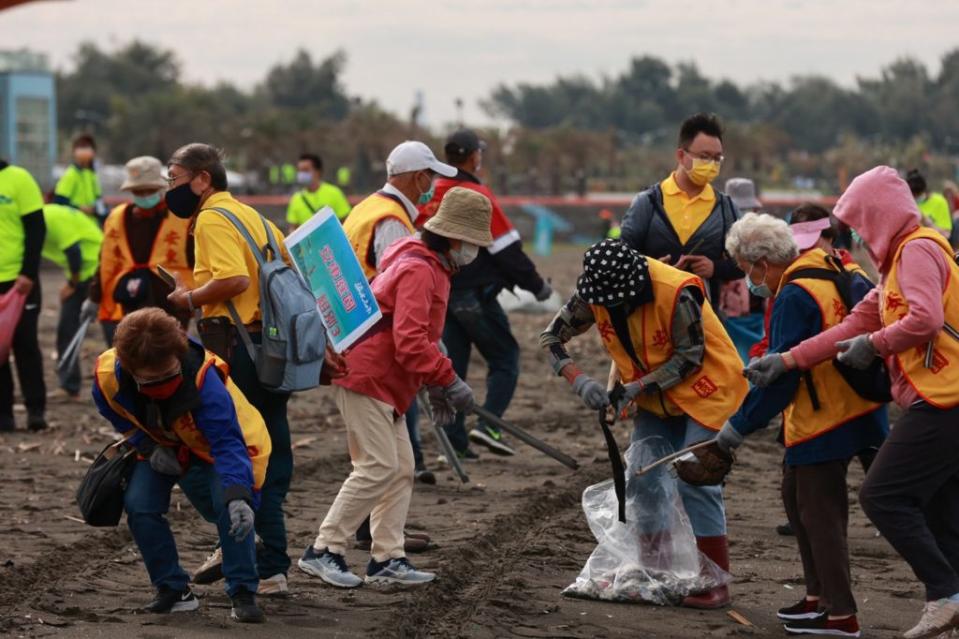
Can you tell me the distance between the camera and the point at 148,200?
33.8ft

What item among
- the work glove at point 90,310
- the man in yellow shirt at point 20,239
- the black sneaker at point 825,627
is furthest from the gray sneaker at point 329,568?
the work glove at point 90,310

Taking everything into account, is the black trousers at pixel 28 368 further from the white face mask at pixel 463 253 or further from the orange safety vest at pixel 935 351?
the orange safety vest at pixel 935 351

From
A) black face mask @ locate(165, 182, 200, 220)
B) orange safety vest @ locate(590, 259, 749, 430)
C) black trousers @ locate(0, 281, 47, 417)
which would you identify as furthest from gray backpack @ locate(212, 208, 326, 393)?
black trousers @ locate(0, 281, 47, 417)

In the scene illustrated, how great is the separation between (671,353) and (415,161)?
210 cm

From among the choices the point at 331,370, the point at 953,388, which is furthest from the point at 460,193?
the point at 953,388

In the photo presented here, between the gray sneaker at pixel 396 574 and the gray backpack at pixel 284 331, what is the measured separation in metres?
0.90

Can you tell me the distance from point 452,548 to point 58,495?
2521mm

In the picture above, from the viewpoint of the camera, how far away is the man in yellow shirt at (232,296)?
22.1 feet

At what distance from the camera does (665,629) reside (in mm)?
6484

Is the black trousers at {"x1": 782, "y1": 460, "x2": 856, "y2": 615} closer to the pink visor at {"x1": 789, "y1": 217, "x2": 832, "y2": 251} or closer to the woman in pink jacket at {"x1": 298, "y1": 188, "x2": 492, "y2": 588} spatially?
the pink visor at {"x1": 789, "y1": 217, "x2": 832, "y2": 251}

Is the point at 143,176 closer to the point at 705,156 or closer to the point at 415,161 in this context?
the point at 415,161

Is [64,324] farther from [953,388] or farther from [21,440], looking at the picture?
[953,388]

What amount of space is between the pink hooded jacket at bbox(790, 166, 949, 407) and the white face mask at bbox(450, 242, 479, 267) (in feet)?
5.05

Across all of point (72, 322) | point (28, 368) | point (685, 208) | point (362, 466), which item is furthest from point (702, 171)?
point (72, 322)
